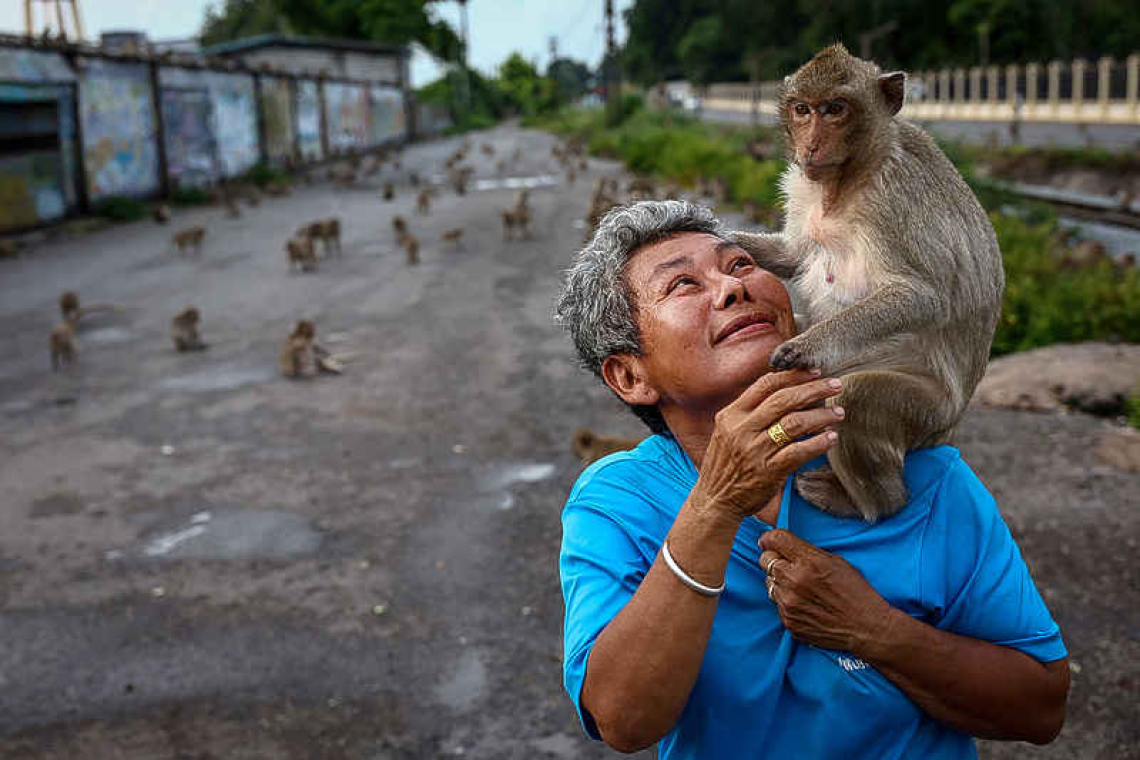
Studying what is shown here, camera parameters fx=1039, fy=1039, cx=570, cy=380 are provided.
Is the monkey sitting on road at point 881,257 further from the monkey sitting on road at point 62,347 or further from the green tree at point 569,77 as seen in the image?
the green tree at point 569,77

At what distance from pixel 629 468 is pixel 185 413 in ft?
22.6

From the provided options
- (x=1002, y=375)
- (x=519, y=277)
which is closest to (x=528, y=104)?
(x=519, y=277)

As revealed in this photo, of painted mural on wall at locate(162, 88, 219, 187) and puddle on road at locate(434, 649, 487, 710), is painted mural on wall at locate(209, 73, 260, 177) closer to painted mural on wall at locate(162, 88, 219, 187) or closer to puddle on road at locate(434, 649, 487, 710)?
painted mural on wall at locate(162, 88, 219, 187)

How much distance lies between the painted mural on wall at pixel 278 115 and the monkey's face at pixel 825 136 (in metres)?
31.2

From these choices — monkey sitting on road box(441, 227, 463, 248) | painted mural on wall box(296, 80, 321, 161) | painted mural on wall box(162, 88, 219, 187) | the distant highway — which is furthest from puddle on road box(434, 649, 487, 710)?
painted mural on wall box(296, 80, 321, 161)

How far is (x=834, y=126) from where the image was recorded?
2.72 meters

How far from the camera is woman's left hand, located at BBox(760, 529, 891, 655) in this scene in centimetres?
178

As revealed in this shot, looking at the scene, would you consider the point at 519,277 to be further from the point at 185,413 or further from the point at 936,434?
the point at 936,434

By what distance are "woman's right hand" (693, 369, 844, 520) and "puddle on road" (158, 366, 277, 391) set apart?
25.6 feet

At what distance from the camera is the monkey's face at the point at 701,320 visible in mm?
1938

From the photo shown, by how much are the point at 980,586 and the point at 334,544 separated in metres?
Answer: 4.37

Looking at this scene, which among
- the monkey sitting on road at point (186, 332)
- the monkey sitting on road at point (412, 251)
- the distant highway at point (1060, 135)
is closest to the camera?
the monkey sitting on road at point (186, 332)

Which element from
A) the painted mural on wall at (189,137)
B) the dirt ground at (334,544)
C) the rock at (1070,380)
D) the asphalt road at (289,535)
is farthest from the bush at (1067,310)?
the painted mural on wall at (189,137)

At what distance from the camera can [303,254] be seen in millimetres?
14727
